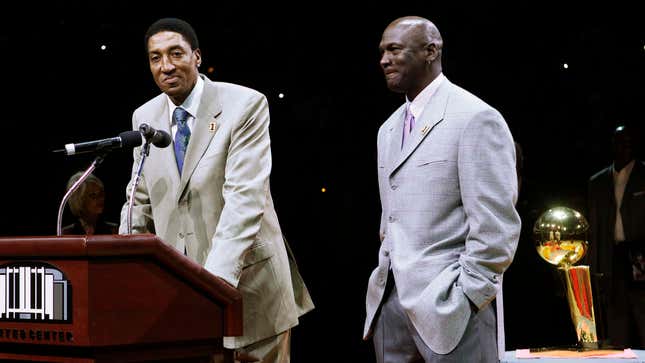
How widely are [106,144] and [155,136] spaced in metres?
0.20

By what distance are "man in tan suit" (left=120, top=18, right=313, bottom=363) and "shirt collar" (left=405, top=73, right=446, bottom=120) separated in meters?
0.47

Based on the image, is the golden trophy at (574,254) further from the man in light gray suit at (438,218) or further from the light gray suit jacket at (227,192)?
the light gray suit jacket at (227,192)

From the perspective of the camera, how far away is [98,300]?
2061mm

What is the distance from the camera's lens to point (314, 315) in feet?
20.9

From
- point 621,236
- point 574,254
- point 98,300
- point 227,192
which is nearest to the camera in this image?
point 98,300

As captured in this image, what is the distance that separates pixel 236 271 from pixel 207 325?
52 centimetres

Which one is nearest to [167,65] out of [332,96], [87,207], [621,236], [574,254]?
[574,254]

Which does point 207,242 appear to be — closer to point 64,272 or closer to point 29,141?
point 64,272

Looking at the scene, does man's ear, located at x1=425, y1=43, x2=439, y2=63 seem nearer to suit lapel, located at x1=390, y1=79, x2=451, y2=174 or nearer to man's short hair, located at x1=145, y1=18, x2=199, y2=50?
suit lapel, located at x1=390, y1=79, x2=451, y2=174

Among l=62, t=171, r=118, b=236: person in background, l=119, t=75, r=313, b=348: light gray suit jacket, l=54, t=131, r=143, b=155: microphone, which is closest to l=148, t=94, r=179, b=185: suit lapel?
l=119, t=75, r=313, b=348: light gray suit jacket

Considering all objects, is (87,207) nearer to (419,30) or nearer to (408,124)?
(408,124)

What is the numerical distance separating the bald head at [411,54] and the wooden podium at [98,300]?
95cm

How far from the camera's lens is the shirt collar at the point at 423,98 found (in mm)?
2873

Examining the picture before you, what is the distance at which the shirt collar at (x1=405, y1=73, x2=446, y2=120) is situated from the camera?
2.87m
